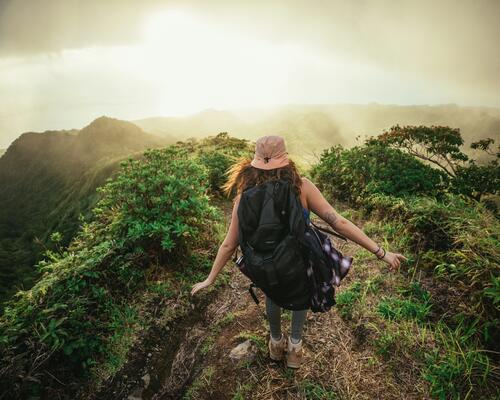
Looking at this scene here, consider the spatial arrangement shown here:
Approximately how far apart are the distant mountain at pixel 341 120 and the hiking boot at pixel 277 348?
177 ft

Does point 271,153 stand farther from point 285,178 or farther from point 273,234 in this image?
point 273,234

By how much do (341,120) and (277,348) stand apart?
78381 millimetres

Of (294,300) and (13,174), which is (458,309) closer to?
(294,300)

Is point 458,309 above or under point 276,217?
under

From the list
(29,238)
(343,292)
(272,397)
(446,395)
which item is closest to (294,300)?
(272,397)

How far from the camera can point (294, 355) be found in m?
2.65

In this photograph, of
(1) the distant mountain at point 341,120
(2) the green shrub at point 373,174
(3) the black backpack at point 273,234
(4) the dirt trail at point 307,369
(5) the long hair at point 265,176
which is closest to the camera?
(3) the black backpack at point 273,234

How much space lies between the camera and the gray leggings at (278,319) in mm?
2398

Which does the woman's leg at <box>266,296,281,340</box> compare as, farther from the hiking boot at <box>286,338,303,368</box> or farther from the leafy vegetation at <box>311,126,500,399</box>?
the leafy vegetation at <box>311,126,500,399</box>

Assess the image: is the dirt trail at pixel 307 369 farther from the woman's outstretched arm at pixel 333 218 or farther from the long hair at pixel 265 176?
the long hair at pixel 265 176

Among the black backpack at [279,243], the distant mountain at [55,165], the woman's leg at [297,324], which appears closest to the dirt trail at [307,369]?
the woman's leg at [297,324]

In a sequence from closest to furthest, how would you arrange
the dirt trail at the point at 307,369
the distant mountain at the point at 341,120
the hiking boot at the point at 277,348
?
the dirt trail at the point at 307,369, the hiking boot at the point at 277,348, the distant mountain at the point at 341,120

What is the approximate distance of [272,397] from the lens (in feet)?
8.27

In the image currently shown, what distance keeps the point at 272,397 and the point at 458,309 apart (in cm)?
219
